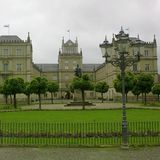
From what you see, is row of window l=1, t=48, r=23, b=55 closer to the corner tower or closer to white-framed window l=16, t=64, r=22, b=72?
white-framed window l=16, t=64, r=22, b=72

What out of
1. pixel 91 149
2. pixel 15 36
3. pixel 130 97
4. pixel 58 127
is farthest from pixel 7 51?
pixel 91 149

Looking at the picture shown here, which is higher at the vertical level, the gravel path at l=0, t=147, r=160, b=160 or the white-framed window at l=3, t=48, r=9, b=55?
the white-framed window at l=3, t=48, r=9, b=55

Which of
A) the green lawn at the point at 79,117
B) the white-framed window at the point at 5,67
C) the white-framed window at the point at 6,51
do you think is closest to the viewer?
the green lawn at the point at 79,117

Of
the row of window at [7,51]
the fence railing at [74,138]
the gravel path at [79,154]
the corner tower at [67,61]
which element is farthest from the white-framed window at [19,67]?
the gravel path at [79,154]

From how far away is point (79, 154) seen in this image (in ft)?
44.1

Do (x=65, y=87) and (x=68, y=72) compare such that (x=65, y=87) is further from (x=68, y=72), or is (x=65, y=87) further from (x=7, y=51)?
(x=7, y=51)

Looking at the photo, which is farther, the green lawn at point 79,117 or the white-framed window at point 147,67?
the white-framed window at point 147,67

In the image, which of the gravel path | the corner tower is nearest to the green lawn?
the gravel path

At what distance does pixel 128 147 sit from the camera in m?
14.6

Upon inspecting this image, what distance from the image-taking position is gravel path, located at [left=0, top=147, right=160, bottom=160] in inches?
506

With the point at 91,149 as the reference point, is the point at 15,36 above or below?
above

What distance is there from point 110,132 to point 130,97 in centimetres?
6321

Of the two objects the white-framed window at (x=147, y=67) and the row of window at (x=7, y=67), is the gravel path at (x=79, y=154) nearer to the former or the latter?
the row of window at (x=7, y=67)

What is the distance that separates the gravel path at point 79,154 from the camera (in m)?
12.9
